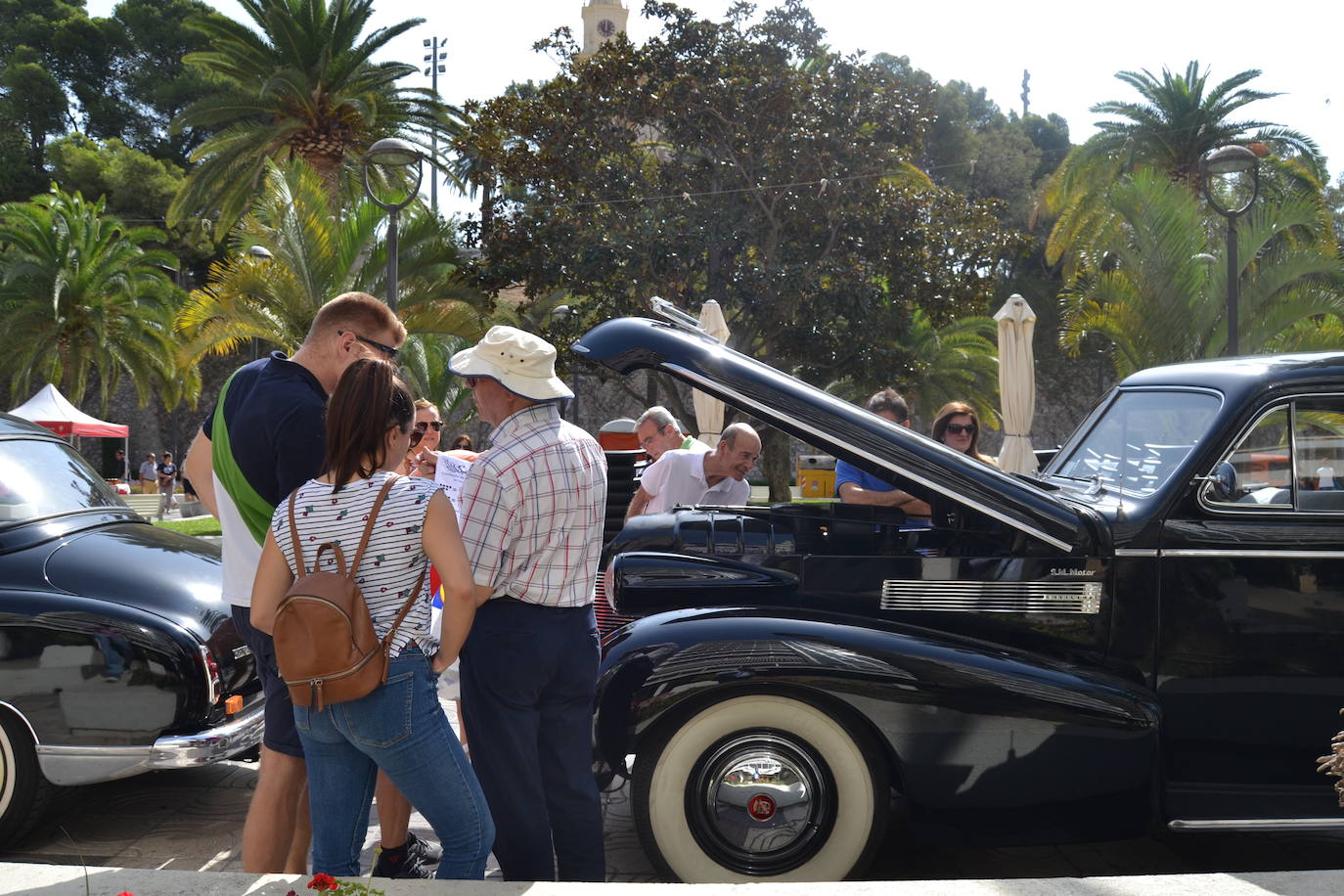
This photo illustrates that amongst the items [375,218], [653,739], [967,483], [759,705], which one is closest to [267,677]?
[653,739]

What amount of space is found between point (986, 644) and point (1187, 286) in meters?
15.0

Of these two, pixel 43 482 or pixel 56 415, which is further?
pixel 56 415

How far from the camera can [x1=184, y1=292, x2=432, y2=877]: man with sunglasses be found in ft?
10.5

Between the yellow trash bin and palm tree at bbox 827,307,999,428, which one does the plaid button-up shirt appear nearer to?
the yellow trash bin

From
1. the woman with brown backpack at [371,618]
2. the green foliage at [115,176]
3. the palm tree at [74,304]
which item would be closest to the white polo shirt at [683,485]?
the woman with brown backpack at [371,618]

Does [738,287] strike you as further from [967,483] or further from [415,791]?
[415,791]

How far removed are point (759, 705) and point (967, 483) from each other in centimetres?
108

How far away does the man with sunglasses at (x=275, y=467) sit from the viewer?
3197 millimetres

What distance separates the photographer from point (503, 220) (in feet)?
74.7

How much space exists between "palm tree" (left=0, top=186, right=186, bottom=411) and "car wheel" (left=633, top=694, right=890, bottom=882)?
2339 centimetres

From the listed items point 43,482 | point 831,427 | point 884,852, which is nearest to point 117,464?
point 43,482

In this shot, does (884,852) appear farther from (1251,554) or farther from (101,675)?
(101,675)

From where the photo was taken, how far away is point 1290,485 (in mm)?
4152

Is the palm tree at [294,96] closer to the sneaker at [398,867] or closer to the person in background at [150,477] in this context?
the person in background at [150,477]
